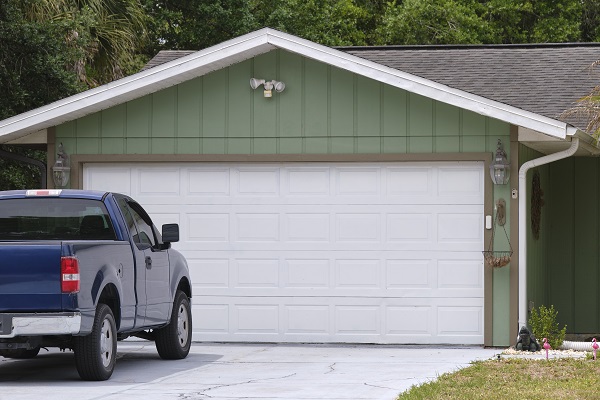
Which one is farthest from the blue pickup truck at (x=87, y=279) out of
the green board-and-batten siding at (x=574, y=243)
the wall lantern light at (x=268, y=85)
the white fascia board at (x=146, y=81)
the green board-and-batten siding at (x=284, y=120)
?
the green board-and-batten siding at (x=574, y=243)

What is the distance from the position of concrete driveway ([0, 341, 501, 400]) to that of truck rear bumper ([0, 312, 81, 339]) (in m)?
0.51

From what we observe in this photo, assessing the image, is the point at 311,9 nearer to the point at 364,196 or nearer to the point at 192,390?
the point at 364,196

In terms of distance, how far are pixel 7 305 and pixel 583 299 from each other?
992cm

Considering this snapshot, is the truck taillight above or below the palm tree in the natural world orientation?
below

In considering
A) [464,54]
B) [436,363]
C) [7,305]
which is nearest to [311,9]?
[464,54]

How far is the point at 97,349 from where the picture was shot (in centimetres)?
1144

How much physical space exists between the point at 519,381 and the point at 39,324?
4.37 meters

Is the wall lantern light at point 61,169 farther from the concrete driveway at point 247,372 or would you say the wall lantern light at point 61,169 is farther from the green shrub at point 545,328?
the green shrub at point 545,328

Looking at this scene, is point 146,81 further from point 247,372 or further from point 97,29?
point 97,29

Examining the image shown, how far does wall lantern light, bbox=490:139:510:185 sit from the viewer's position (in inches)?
599

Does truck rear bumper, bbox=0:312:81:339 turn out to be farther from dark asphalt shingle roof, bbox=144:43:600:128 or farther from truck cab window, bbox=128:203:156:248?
dark asphalt shingle roof, bbox=144:43:600:128

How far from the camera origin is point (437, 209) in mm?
15633

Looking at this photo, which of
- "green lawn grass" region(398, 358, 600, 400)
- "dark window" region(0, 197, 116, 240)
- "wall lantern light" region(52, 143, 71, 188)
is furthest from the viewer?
"wall lantern light" region(52, 143, 71, 188)

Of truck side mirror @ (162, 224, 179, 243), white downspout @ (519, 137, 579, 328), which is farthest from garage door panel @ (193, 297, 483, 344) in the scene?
truck side mirror @ (162, 224, 179, 243)
